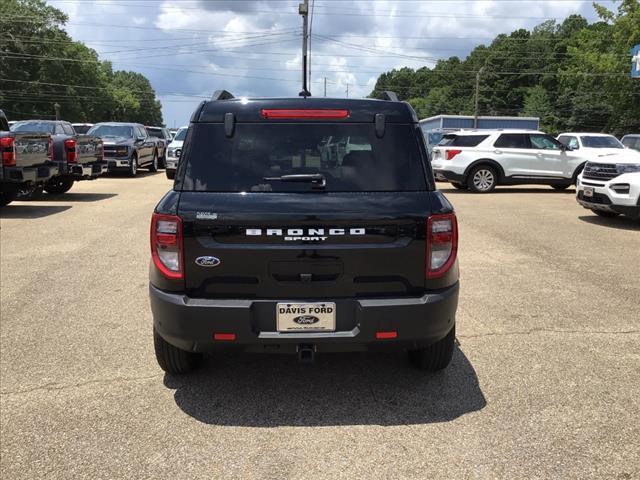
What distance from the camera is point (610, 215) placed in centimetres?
1153

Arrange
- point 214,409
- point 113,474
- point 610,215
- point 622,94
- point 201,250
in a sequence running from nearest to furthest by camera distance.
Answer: point 113,474 → point 201,250 → point 214,409 → point 610,215 → point 622,94

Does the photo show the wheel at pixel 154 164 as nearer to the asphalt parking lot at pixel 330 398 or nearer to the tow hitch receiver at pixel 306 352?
the asphalt parking lot at pixel 330 398

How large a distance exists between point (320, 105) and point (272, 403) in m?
1.86

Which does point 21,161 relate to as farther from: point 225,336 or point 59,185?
point 225,336

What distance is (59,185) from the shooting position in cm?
1488

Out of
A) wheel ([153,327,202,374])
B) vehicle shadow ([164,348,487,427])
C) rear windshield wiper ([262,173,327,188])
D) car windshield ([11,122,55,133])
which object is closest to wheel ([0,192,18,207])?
car windshield ([11,122,55,133])

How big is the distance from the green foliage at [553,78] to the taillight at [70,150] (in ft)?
132

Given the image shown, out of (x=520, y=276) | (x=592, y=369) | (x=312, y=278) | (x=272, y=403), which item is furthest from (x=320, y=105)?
(x=520, y=276)

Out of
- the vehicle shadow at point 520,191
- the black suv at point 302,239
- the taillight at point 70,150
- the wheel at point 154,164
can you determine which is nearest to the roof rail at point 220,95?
the black suv at point 302,239

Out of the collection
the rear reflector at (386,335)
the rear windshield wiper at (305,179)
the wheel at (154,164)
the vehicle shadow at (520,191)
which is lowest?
the vehicle shadow at (520,191)

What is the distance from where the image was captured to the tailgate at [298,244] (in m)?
3.15

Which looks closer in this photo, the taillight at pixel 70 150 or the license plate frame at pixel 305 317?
the license plate frame at pixel 305 317

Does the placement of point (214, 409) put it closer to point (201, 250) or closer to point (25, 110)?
point (201, 250)

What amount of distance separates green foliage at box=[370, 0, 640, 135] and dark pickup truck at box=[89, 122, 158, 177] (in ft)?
117
